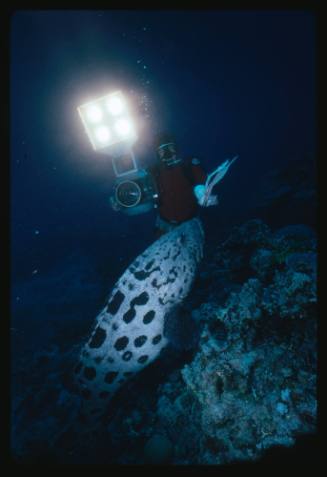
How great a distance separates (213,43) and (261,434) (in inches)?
871

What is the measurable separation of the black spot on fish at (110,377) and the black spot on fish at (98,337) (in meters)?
0.36

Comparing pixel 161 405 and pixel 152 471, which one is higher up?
pixel 152 471

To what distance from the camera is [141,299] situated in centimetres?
245

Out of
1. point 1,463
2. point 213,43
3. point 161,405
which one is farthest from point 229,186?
point 1,463

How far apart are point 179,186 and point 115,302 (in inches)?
66.7

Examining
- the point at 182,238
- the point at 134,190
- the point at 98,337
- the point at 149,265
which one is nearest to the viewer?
the point at 98,337

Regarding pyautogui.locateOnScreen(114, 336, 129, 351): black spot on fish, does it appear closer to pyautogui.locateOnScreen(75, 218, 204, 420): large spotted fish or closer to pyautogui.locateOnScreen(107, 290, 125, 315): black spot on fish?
pyautogui.locateOnScreen(75, 218, 204, 420): large spotted fish

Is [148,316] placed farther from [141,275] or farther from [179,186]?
[179,186]

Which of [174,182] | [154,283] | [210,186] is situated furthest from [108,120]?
[154,283]

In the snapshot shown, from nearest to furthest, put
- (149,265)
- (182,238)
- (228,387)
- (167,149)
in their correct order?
(228,387), (149,265), (182,238), (167,149)

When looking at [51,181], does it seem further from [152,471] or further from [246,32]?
[152,471]

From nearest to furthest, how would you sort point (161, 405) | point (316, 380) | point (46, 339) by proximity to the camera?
point (316, 380) < point (161, 405) < point (46, 339)

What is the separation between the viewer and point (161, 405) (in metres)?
2.61

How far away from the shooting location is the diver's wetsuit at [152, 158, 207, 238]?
3258mm
